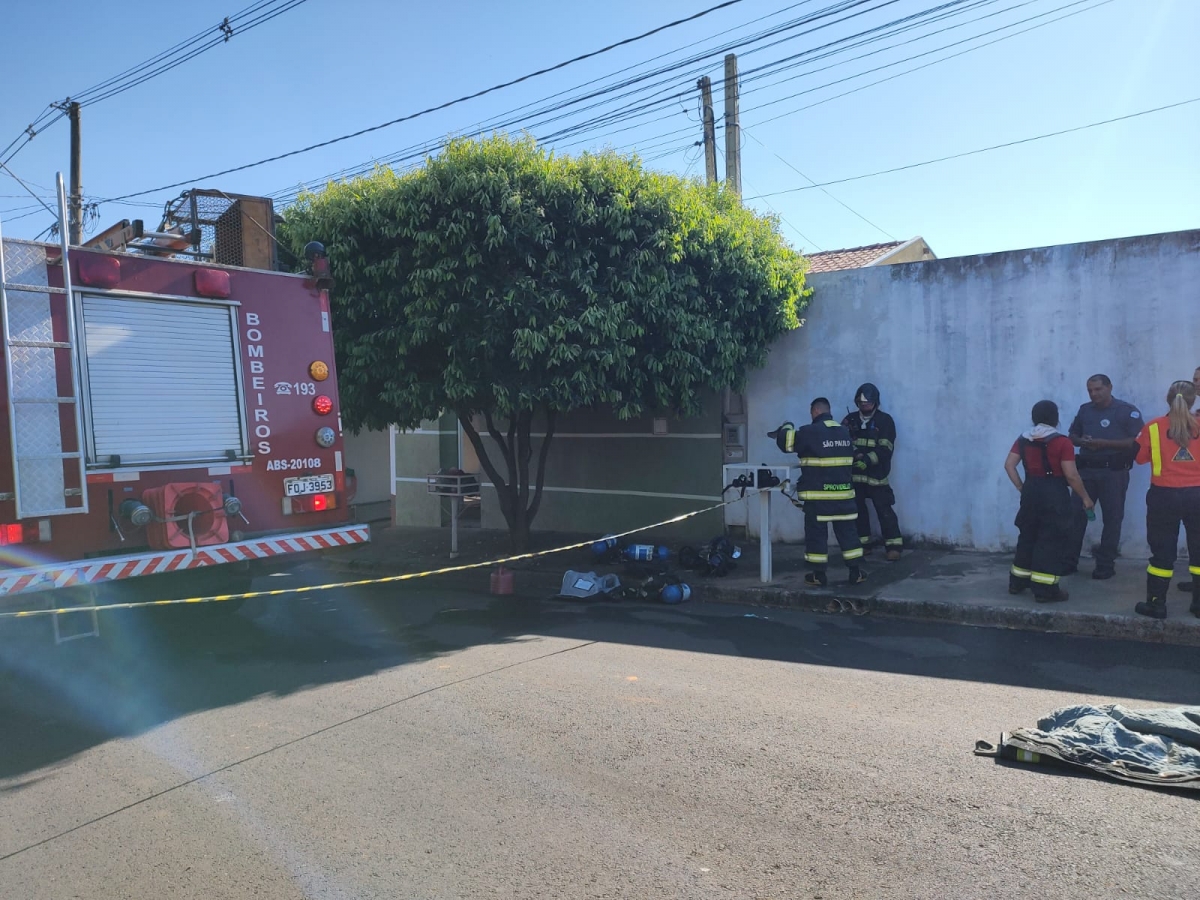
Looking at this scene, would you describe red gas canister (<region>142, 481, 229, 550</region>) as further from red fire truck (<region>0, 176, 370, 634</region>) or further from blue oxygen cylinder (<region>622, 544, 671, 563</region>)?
blue oxygen cylinder (<region>622, 544, 671, 563</region>)

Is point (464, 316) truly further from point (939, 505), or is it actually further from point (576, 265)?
point (939, 505)

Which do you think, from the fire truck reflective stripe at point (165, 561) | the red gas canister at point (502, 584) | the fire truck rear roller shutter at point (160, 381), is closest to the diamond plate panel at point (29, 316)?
the fire truck rear roller shutter at point (160, 381)

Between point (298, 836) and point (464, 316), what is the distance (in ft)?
19.9

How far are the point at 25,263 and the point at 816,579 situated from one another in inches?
266

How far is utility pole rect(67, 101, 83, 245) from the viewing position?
1744cm

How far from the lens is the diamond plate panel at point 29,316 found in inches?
227

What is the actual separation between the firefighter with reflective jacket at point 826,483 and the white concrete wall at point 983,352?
6.80 ft

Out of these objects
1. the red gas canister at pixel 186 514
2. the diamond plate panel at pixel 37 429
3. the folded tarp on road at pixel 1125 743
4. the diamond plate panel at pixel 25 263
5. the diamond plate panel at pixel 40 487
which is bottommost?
the folded tarp on road at pixel 1125 743

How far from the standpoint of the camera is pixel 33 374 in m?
5.82

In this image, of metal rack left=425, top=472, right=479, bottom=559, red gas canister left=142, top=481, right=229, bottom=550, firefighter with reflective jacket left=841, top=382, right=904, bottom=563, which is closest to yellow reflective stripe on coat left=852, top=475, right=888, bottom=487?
firefighter with reflective jacket left=841, top=382, right=904, bottom=563

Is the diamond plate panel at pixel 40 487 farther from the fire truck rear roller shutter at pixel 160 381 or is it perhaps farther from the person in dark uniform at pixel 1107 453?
the person in dark uniform at pixel 1107 453

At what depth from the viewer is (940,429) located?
966 centimetres

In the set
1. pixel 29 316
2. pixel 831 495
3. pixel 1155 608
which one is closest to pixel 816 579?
pixel 831 495

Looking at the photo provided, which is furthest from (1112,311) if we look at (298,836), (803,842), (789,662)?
(298,836)
